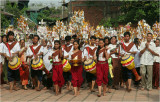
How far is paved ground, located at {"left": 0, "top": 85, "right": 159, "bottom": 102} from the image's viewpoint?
849 cm

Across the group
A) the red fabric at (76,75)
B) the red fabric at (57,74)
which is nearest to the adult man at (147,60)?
the red fabric at (76,75)

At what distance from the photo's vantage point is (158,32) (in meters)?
14.9

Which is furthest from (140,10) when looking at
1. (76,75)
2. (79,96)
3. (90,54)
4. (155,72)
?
(79,96)

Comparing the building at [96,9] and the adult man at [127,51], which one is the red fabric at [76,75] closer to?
the adult man at [127,51]

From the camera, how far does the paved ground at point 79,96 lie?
849cm

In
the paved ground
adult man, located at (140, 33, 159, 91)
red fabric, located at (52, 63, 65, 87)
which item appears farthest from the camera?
adult man, located at (140, 33, 159, 91)

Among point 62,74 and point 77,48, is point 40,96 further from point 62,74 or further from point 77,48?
point 77,48

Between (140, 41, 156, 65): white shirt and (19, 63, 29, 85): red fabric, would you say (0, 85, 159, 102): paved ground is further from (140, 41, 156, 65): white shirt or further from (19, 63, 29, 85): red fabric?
(140, 41, 156, 65): white shirt

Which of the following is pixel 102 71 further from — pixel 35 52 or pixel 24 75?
pixel 24 75

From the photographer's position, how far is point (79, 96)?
356 inches

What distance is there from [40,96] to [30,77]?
241 centimetres

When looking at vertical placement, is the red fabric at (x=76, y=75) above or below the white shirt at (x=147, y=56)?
below

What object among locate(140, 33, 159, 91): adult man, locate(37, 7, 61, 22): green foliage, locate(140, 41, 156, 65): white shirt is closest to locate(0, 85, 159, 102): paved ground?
locate(140, 33, 159, 91): adult man

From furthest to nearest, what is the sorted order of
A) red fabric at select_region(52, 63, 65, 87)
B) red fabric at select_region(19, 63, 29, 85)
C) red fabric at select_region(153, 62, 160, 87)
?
red fabric at select_region(19, 63, 29, 85) → red fabric at select_region(153, 62, 160, 87) → red fabric at select_region(52, 63, 65, 87)
